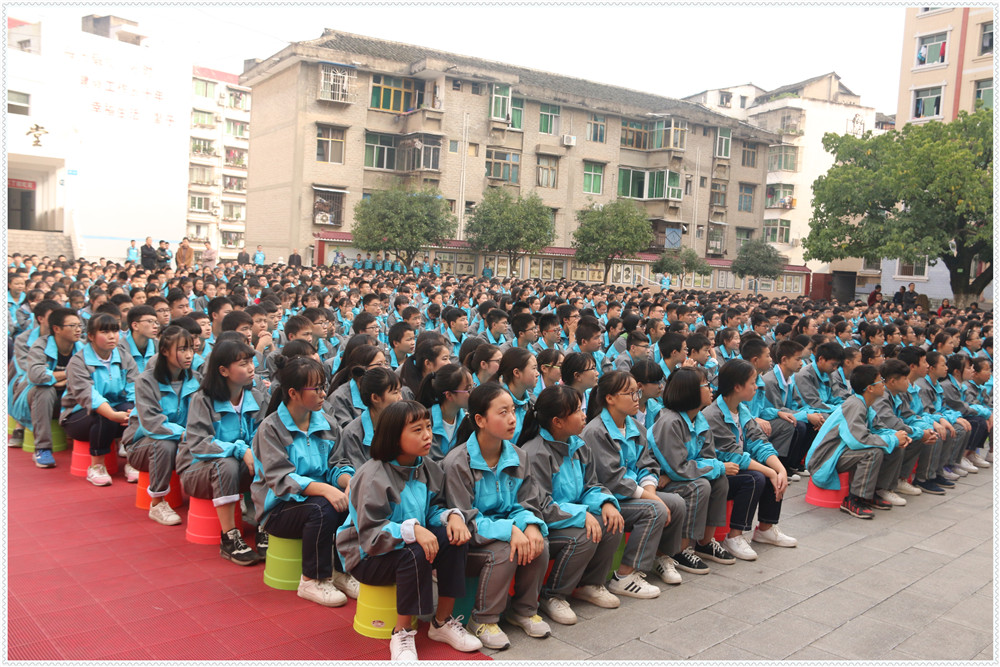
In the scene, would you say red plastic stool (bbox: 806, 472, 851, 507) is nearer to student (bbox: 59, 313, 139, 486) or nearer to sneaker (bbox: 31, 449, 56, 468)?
student (bbox: 59, 313, 139, 486)

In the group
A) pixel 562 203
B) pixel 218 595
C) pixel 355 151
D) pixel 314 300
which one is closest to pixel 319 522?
pixel 218 595

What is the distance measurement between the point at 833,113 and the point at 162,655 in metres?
43.9

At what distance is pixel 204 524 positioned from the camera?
14.0ft

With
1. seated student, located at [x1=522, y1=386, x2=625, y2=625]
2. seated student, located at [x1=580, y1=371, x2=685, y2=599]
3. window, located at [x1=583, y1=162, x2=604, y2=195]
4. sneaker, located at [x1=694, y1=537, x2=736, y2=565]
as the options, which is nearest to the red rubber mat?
seated student, located at [x1=522, y1=386, x2=625, y2=625]

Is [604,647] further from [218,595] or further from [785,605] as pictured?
[218,595]

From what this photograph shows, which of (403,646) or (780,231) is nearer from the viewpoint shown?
(403,646)

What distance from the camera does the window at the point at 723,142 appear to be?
37.9 meters

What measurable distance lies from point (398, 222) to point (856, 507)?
72.9 ft

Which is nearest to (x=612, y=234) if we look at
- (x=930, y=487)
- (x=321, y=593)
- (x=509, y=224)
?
(x=509, y=224)

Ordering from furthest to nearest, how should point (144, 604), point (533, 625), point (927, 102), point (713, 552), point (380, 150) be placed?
1. point (380, 150)
2. point (927, 102)
3. point (713, 552)
4. point (144, 604)
5. point (533, 625)

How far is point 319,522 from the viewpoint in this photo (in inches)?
143

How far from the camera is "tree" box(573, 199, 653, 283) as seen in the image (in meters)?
30.6

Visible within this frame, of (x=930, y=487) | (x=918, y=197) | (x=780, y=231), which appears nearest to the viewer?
(x=930, y=487)

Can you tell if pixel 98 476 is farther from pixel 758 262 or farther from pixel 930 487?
pixel 758 262
